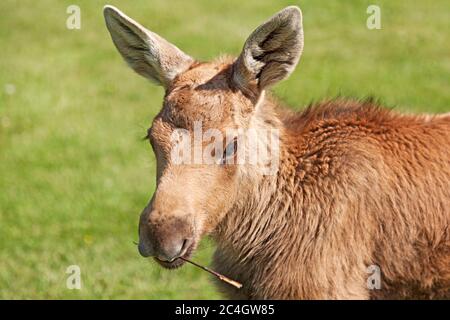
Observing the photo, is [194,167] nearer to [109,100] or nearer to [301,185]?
[301,185]

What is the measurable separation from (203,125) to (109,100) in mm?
9916

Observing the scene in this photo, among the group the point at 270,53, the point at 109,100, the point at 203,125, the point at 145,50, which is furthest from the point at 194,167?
the point at 109,100

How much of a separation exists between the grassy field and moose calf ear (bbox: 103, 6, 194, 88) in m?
1.35

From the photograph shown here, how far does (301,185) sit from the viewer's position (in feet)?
21.8

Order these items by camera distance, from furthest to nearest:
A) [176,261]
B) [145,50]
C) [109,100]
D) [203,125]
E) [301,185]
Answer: [109,100], [145,50], [301,185], [203,125], [176,261]

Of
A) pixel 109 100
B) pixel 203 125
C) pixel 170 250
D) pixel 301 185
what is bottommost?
pixel 170 250

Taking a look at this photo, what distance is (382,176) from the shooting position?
6.57 metres

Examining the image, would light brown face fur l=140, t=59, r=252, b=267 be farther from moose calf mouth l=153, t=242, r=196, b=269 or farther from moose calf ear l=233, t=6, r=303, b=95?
moose calf ear l=233, t=6, r=303, b=95

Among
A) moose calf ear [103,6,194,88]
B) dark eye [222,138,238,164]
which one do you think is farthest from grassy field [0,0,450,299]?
moose calf ear [103,6,194,88]

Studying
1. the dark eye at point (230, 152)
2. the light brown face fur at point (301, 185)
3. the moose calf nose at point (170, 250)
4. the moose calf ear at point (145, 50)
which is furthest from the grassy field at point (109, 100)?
the moose calf ear at point (145, 50)

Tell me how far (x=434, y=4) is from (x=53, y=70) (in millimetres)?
8357

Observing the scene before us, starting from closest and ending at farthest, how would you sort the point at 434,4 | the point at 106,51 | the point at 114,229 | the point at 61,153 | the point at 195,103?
the point at 195,103 → the point at 114,229 → the point at 61,153 → the point at 106,51 → the point at 434,4
